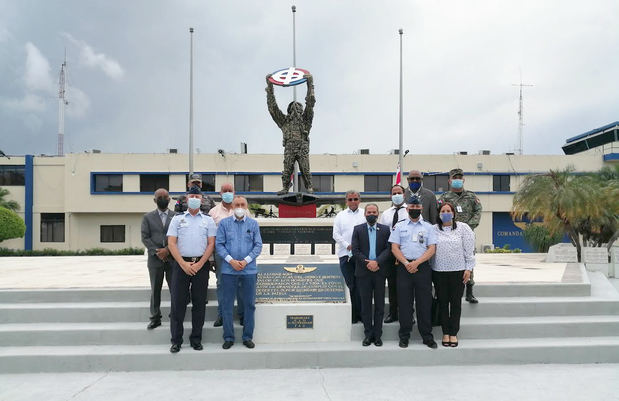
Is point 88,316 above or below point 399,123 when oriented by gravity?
below

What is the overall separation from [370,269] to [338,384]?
4.29 feet

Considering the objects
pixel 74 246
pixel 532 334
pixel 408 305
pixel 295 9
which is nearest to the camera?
pixel 408 305

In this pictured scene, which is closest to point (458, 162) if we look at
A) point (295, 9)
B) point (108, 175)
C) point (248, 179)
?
point (248, 179)

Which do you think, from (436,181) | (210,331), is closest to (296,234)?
(210,331)

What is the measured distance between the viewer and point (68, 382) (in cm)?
481

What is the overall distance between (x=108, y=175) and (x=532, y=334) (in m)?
28.5

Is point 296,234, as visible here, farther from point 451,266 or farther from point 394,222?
point 451,266

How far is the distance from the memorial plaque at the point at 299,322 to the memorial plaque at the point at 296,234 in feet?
11.4

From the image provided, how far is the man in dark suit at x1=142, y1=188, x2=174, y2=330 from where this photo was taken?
5500 millimetres

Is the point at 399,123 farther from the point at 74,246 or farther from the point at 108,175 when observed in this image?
the point at 74,246

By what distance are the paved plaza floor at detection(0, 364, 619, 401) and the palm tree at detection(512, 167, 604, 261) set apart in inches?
298

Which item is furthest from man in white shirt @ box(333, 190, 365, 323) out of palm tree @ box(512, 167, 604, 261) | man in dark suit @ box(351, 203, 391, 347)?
palm tree @ box(512, 167, 604, 261)

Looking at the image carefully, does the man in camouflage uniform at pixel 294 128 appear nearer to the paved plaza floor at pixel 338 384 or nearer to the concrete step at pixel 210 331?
the concrete step at pixel 210 331

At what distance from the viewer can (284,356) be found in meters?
5.20
